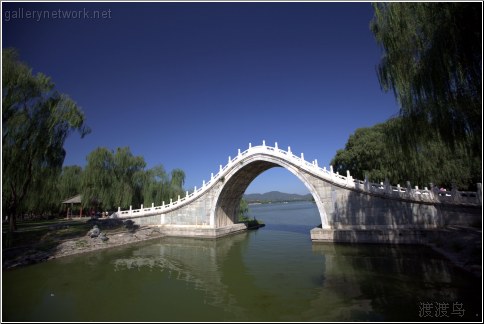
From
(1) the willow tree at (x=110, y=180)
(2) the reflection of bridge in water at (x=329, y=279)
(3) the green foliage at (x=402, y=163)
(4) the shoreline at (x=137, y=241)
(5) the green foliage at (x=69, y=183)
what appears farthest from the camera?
(5) the green foliage at (x=69, y=183)

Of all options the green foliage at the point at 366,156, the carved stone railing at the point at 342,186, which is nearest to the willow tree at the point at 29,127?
the carved stone railing at the point at 342,186

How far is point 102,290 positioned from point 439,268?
11.8m

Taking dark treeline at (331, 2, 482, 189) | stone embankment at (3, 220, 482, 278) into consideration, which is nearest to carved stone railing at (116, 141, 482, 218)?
stone embankment at (3, 220, 482, 278)

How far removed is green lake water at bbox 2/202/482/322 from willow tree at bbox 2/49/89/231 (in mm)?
4608

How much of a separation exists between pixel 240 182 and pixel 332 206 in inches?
380

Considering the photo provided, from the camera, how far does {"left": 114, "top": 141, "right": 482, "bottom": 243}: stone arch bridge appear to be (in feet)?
44.1

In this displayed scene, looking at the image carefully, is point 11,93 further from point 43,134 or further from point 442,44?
point 442,44

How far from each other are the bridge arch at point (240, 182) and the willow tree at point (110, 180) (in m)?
10.1

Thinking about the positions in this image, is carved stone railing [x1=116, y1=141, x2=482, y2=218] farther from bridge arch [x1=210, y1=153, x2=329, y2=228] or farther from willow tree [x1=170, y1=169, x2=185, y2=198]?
willow tree [x1=170, y1=169, x2=185, y2=198]

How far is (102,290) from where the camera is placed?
9.53 metres

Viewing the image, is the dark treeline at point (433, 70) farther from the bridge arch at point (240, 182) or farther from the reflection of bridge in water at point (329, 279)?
the bridge arch at point (240, 182)

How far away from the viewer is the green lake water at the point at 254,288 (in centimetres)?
699

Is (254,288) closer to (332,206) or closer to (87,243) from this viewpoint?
(332,206)

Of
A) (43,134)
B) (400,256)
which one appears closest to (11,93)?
(43,134)
